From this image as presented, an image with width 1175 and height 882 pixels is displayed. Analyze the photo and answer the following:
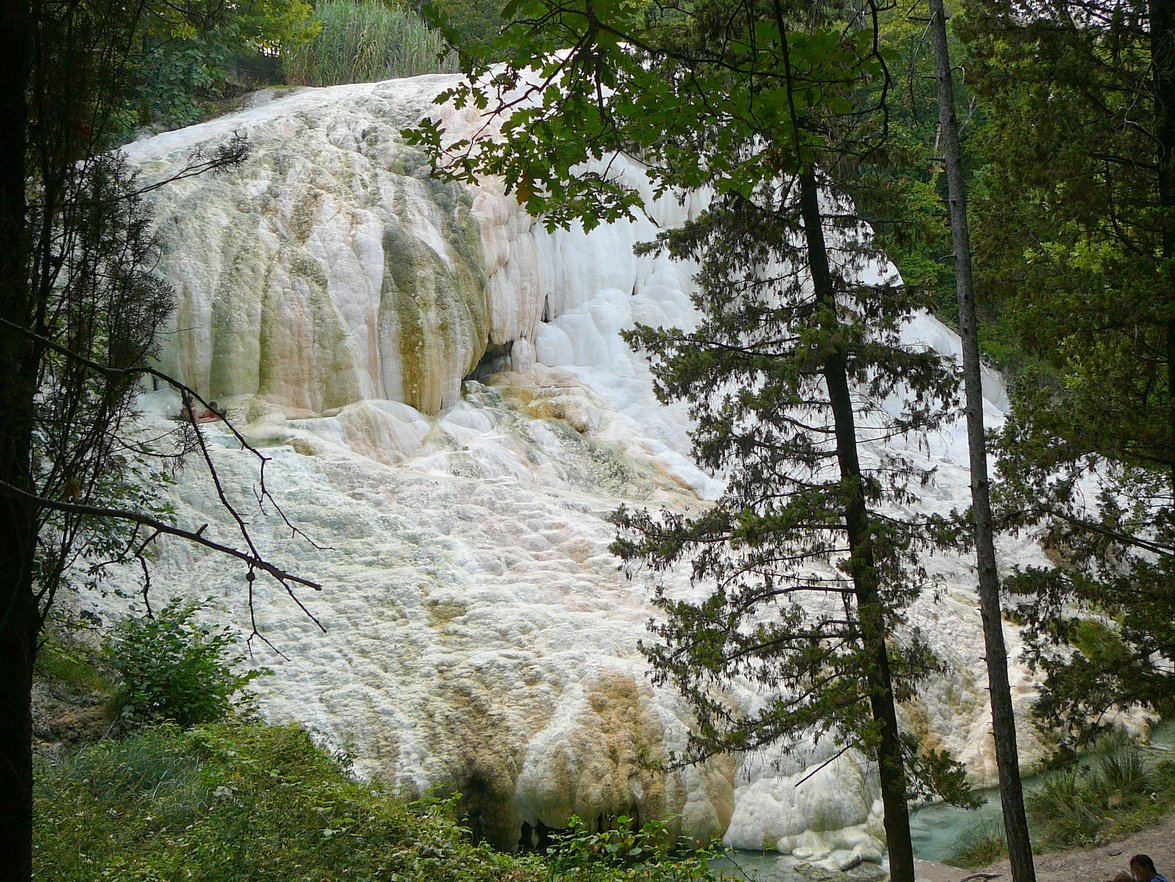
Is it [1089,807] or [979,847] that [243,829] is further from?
[1089,807]

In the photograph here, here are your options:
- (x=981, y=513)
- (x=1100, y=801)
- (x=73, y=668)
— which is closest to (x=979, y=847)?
(x=1100, y=801)

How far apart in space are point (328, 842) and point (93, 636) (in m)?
5.31

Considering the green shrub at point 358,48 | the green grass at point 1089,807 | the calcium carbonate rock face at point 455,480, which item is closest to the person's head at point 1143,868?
the green grass at point 1089,807

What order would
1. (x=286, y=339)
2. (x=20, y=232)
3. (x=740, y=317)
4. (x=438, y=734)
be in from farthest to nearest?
(x=286, y=339) → (x=438, y=734) → (x=740, y=317) → (x=20, y=232)

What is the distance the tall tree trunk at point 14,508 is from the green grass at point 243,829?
251 cm

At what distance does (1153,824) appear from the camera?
9.16 m

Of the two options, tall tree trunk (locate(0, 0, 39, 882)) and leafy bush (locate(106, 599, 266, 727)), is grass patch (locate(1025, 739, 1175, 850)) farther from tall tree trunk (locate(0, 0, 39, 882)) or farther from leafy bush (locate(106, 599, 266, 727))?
tall tree trunk (locate(0, 0, 39, 882))

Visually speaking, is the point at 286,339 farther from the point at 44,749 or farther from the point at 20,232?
the point at 20,232

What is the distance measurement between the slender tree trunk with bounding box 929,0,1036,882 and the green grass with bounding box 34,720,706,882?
2.72m

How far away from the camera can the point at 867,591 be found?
293 inches

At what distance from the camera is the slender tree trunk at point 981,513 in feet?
22.8

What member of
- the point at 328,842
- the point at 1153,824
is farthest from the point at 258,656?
the point at 1153,824

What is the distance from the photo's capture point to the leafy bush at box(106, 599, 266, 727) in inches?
323

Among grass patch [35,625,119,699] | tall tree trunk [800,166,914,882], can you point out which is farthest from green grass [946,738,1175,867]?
grass patch [35,625,119,699]
